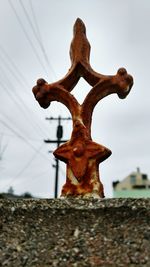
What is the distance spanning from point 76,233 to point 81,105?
24.7 inches

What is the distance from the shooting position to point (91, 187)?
1.79 m

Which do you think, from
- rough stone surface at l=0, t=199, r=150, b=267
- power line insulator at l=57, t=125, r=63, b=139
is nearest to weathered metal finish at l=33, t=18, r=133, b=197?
rough stone surface at l=0, t=199, r=150, b=267

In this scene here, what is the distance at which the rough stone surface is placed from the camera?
4.85 feet

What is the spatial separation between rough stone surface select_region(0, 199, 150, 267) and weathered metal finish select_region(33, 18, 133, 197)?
0.68 ft

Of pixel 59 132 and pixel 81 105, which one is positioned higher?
pixel 59 132

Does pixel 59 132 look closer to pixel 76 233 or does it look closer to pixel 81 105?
pixel 81 105

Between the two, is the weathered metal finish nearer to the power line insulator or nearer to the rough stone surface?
the rough stone surface

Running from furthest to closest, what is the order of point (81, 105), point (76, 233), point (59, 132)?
point (59, 132)
point (81, 105)
point (76, 233)

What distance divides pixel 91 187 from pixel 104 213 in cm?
25

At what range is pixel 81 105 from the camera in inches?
76.4

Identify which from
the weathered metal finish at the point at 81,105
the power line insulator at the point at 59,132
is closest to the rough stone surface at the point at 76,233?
the weathered metal finish at the point at 81,105

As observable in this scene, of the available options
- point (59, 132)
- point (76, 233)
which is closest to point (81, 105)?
point (76, 233)

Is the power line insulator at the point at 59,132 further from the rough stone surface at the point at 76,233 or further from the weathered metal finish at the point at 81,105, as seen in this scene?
the rough stone surface at the point at 76,233

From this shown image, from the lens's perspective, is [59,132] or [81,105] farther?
[59,132]
